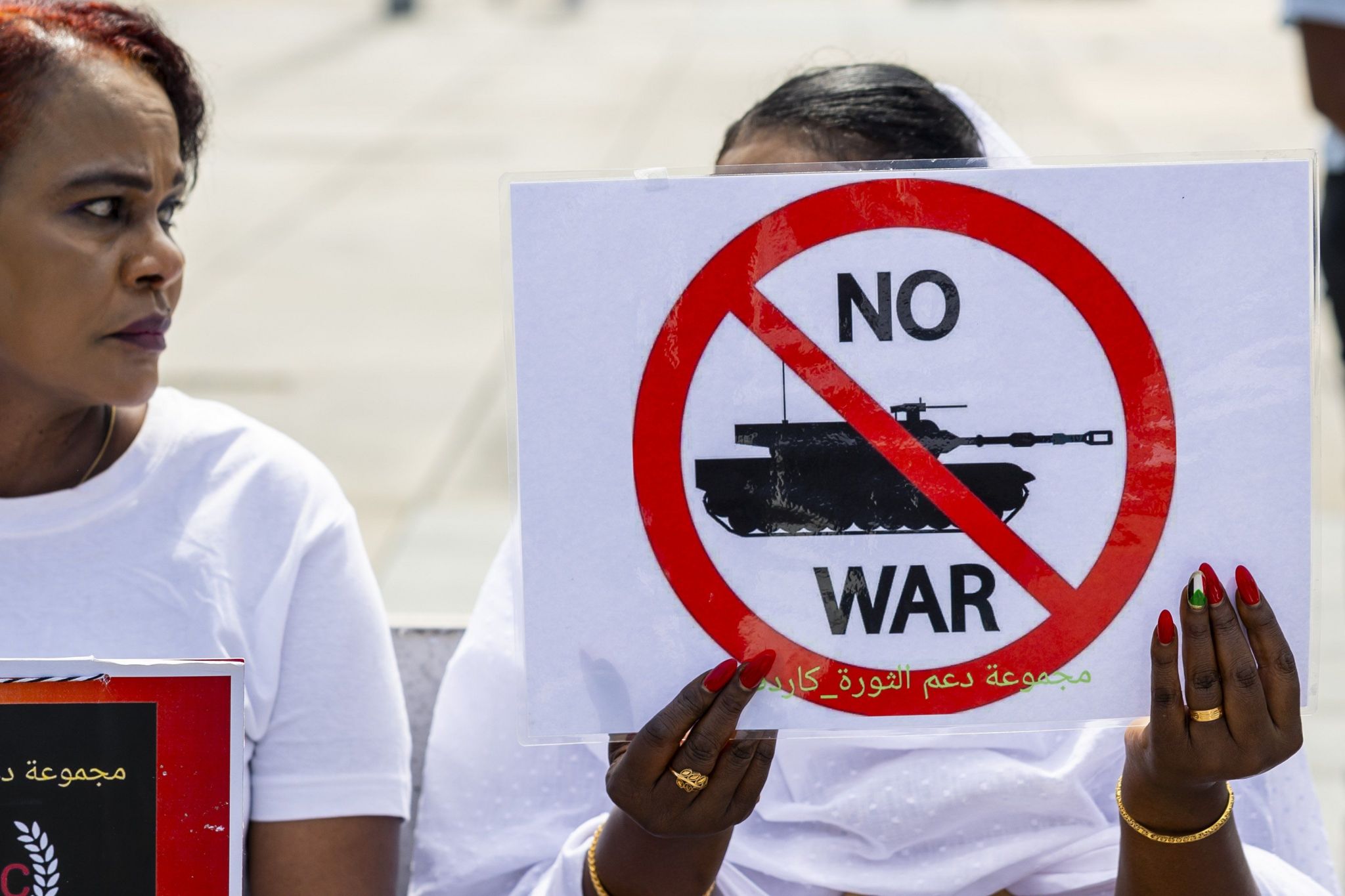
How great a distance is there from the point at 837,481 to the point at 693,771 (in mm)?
286

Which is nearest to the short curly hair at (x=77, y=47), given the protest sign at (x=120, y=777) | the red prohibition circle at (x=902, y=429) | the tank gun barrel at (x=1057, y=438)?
the protest sign at (x=120, y=777)

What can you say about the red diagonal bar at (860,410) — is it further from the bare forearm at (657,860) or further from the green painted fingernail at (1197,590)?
the bare forearm at (657,860)

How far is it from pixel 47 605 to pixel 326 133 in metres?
10.6

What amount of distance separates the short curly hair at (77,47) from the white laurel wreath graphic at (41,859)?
2.34 feet

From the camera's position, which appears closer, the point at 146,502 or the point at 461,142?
the point at 146,502

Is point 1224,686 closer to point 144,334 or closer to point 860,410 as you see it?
point 860,410

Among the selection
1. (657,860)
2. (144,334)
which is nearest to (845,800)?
(657,860)

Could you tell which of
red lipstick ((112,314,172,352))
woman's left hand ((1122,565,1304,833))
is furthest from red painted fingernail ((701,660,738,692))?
red lipstick ((112,314,172,352))

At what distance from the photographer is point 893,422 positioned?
4.68ft

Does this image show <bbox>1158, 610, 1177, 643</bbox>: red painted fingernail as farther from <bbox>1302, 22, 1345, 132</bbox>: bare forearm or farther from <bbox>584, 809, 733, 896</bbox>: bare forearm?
<bbox>1302, 22, 1345, 132</bbox>: bare forearm

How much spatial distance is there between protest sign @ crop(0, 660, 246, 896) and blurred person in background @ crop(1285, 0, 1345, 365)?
2327 millimetres

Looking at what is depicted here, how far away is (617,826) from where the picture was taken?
160 centimetres

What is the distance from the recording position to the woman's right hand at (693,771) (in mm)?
1427

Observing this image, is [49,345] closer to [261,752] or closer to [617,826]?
[261,752]
